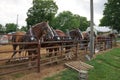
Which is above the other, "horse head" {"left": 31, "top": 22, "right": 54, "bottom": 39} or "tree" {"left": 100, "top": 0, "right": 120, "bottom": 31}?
"tree" {"left": 100, "top": 0, "right": 120, "bottom": 31}

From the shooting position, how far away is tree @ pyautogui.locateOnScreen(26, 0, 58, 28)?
201 ft

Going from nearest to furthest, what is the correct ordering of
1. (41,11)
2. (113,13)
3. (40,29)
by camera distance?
1. (40,29)
2. (113,13)
3. (41,11)

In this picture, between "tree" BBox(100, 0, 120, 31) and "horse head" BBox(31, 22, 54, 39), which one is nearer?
"horse head" BBox(31, 22, 54, 39)

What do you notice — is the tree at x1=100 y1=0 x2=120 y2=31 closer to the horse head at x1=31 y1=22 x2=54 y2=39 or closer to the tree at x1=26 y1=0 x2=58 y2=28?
the tree at x1=26 y1=0 x2=58 y2=28

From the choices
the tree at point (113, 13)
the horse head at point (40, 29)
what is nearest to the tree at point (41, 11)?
the tree at point (113, 13)

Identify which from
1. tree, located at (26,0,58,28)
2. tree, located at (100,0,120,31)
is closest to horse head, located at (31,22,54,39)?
tree, located at (100,0,120,31)

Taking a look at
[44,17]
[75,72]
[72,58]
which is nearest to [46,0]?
[44,17]

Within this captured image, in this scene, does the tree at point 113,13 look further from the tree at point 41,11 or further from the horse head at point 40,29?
the horse head at point 40,29

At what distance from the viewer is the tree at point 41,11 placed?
61.2m

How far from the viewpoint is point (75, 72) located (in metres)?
10.1

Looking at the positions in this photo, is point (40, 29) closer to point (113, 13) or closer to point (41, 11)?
point (113, 13)

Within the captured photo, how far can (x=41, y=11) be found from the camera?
64.4 m

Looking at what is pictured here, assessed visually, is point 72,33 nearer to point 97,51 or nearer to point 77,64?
point 97,51

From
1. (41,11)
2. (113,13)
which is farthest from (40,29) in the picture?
(41,11)
